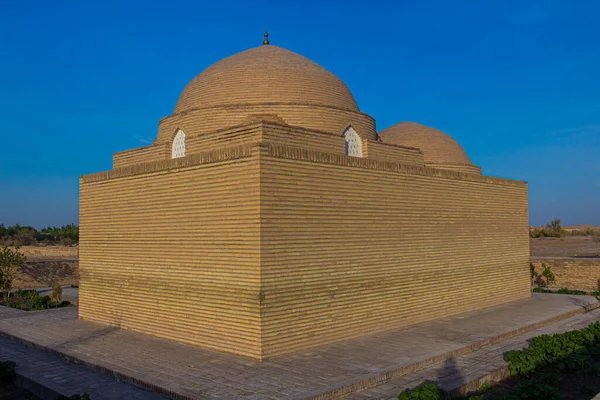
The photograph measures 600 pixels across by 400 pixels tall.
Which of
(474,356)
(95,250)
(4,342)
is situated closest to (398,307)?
(474,356)

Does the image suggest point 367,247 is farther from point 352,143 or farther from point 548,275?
point 548,275

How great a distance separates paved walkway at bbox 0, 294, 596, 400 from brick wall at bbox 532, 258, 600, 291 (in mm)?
7813

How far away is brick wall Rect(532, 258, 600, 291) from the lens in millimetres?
18734

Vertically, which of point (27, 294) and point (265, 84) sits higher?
point (265, 84)

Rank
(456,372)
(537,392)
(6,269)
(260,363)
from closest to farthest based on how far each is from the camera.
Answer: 1. (537,392)
2. (456,372)
3. (260,363)
4. (6,269)

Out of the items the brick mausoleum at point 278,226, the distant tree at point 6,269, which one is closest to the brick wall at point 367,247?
the brick mausoleum at point 278,226

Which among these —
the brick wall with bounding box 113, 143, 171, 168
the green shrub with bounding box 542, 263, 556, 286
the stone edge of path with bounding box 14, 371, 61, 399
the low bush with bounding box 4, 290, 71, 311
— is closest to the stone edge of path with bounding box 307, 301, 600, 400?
the stone edge of path with bounding box 14, 371, 61, 399

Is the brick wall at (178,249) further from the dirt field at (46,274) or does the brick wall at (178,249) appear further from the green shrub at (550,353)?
the dirt field at (46,274)

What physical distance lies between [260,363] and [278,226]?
6.85 feet

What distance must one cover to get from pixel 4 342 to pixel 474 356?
28.4ft

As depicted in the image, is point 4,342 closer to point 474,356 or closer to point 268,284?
point 268,284

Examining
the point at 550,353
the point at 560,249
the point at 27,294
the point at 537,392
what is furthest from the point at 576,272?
the point at 27,294

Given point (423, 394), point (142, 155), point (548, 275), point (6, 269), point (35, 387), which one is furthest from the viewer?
point (548, 275)

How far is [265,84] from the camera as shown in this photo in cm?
1247
